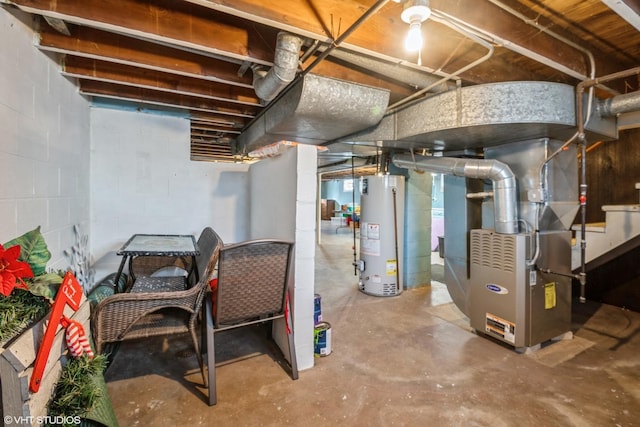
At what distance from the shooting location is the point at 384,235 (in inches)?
155

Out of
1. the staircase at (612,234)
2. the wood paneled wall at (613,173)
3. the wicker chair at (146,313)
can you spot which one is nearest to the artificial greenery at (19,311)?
the wicker chair at (146,313)

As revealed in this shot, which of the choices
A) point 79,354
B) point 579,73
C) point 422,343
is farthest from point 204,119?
point 579,73

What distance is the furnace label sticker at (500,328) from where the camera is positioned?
8.09 ft

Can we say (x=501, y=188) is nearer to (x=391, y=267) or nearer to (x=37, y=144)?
(x=391, y=267)

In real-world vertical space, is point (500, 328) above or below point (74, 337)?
below

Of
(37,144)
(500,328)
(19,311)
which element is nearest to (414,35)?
(19,311)

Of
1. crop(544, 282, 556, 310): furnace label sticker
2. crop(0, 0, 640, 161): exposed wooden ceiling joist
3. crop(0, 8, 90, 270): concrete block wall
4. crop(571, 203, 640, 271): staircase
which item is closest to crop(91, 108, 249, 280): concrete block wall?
crop(0, 8, 90, 270): concrete block wall

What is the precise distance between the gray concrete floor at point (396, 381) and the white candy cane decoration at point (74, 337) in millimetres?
649

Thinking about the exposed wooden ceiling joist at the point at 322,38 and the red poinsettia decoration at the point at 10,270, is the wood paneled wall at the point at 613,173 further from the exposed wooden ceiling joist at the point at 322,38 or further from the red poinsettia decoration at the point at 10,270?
the red poinsettia decoration at the point at 10,270

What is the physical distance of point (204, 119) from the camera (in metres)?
3.44

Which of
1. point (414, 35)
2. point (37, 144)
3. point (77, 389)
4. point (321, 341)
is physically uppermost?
point (414, 35)

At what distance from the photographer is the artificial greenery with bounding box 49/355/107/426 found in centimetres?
117

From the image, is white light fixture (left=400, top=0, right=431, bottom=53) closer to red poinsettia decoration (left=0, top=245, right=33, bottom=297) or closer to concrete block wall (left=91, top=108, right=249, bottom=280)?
red poinsettia decoration (left=0, top=245, right=33, bottom=297)

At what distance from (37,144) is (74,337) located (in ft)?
4.33
